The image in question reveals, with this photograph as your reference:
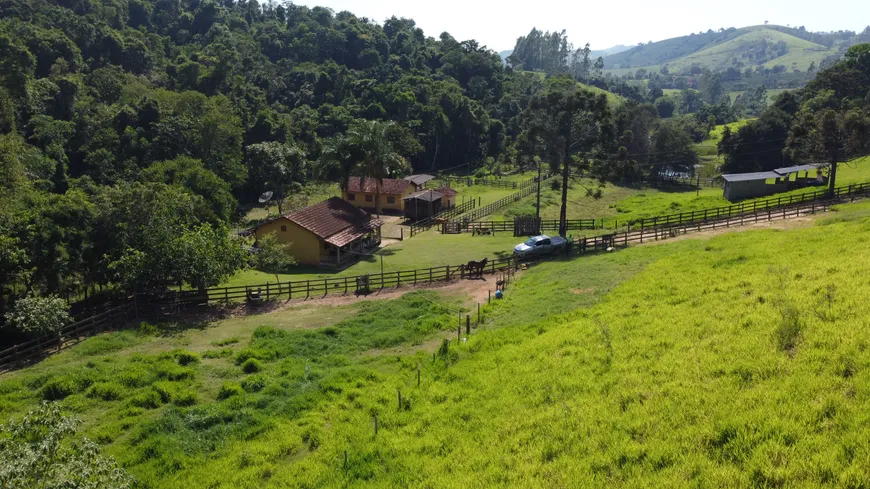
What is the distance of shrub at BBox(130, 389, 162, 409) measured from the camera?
1705cm

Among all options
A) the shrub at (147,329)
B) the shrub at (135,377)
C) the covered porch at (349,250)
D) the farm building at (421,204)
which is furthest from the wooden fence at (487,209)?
the shrub at (135,377)

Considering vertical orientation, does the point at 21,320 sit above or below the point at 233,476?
above

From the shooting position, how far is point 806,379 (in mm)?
11977

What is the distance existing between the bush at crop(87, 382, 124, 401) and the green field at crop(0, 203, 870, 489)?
0.05 metres

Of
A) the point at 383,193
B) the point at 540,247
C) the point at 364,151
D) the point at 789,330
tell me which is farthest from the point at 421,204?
the point at 789,330

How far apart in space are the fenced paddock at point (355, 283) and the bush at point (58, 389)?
488 cm

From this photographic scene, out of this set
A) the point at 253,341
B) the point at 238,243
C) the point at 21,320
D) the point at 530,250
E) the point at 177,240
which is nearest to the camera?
the point at 21,320

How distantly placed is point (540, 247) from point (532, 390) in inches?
869

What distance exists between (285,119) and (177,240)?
182 ft

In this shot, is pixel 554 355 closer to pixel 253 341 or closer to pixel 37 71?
pixel 253 341

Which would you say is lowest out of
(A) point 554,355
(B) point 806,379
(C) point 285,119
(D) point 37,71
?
(A) point 554,355

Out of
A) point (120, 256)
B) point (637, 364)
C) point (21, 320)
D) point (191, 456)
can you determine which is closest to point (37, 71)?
point (120, 256)

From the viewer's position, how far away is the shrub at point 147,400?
1705 cm

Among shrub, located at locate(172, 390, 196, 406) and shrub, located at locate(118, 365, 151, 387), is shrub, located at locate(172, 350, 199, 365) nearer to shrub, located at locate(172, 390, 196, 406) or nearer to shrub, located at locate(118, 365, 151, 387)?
shrub, located at locate(118, 365, 151, 387)
